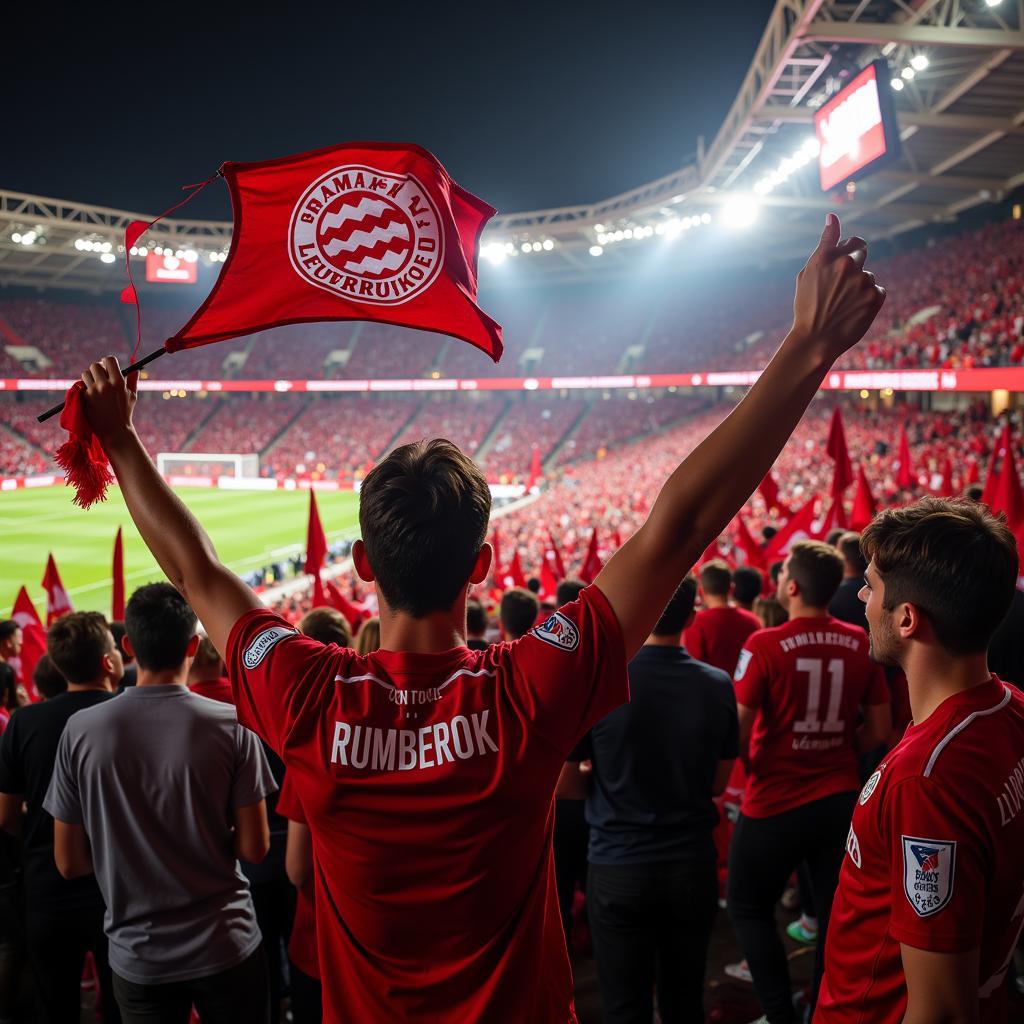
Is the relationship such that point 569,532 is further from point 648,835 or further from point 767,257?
point 767,257

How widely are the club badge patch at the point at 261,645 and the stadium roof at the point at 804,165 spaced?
15.8 meters

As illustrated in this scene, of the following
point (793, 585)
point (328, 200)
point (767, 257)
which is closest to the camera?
point (328, 200)

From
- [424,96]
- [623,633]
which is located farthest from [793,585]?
[424,96]

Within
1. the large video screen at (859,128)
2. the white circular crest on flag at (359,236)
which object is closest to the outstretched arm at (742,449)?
the white circular crest on flag at (359,236)

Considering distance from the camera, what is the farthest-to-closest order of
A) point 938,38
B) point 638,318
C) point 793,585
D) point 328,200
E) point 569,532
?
point 638,318 → point 569,532 → point 938,38 → point 793,585 → point 328,200

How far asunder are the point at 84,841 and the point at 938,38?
54.7 ft

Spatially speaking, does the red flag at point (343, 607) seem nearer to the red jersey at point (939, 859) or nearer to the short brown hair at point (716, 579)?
the short brown hair at point (716, 579)

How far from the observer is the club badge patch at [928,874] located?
64.2 inches

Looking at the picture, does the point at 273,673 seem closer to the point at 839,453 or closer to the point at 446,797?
the point at 446,797

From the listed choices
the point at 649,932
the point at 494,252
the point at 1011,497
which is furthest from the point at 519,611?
the point at 494,252

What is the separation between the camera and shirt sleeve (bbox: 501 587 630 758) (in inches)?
57.1

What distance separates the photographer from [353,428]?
50.0 meters

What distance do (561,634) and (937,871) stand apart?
95 centimetres

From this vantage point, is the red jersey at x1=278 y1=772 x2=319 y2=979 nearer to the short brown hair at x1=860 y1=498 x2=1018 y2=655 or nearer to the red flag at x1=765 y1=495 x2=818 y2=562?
the short brown hair at x1=860 y1=498 x2=1018 y2=655
